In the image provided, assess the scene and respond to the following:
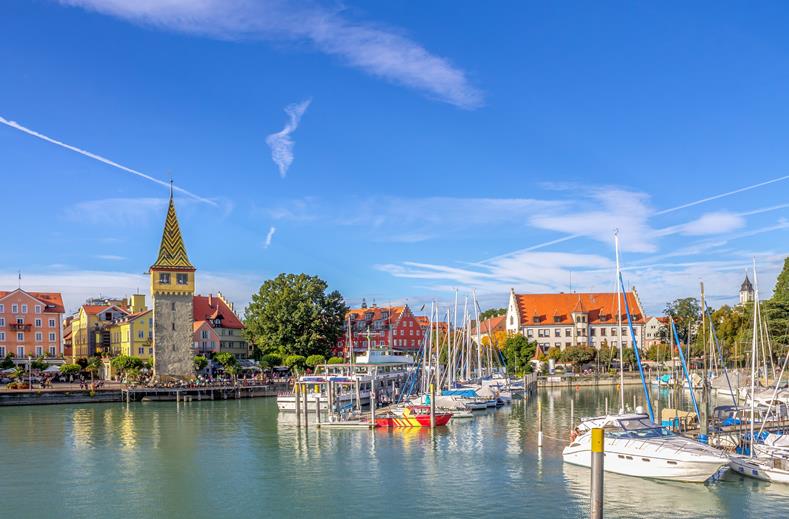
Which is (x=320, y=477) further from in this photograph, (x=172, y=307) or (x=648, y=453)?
(x=172, y=307)

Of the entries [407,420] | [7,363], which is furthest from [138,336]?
[407,420]

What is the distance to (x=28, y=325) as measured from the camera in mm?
104688

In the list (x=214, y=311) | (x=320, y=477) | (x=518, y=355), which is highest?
(x=214, y=311)

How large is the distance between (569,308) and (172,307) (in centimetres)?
6976

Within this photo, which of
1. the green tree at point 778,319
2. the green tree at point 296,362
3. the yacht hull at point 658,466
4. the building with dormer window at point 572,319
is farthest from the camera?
the building with dormer window at point 572,319

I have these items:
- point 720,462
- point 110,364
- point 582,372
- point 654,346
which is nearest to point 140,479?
point 720,462

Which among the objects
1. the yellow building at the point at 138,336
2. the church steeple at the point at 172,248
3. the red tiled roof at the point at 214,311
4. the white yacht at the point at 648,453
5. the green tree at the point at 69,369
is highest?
the church steeple at the point at 172,248

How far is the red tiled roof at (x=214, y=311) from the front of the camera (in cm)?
11556

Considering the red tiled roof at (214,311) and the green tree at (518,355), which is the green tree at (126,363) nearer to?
the red tiled roof at (214,311)

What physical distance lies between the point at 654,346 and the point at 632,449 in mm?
89419

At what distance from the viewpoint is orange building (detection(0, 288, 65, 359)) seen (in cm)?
10350

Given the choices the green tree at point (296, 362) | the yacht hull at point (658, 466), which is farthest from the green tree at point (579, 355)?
the yacht hull at point (658, 466)

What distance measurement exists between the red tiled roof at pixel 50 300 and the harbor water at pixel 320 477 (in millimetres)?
50330

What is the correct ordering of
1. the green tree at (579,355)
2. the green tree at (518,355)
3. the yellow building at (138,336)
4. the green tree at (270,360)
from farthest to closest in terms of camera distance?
the green tree at (579,355)
the green tree at (518,355)
the yellow building at (138,336)
the green tree at (270,360)
